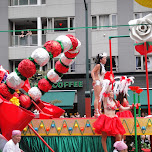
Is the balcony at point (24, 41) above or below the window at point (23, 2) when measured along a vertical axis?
below

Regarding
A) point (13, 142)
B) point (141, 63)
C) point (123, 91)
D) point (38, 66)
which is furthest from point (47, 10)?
point (13, 142)

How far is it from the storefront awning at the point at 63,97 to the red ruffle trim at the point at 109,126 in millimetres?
11078

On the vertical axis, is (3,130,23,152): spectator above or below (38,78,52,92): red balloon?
below

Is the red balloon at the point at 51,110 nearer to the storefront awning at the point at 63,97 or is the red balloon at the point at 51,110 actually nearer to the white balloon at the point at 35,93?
the white balloon at the point at 35,93

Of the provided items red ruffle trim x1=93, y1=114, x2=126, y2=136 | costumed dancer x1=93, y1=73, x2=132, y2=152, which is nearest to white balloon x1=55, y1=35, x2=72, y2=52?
costumed dancer x1=93, y1=73, x2=132, y2=152

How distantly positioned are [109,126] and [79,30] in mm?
13713

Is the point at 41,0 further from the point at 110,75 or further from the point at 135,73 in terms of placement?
the point at 110,75

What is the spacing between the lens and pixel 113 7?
1909cm

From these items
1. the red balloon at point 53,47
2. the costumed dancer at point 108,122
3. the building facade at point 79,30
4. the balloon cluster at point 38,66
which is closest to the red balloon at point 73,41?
the balloon cluster at point 38,66

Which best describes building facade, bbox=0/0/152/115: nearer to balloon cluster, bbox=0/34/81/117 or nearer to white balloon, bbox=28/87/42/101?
balloon cluster, bbox=0/34/81/117

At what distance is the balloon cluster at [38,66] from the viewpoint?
17.7ft

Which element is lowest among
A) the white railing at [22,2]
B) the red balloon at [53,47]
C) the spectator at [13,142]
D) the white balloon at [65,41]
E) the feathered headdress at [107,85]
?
the spectator at [13,142]

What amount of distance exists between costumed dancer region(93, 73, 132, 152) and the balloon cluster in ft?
3.82

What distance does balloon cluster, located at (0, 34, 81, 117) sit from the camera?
5.39m
